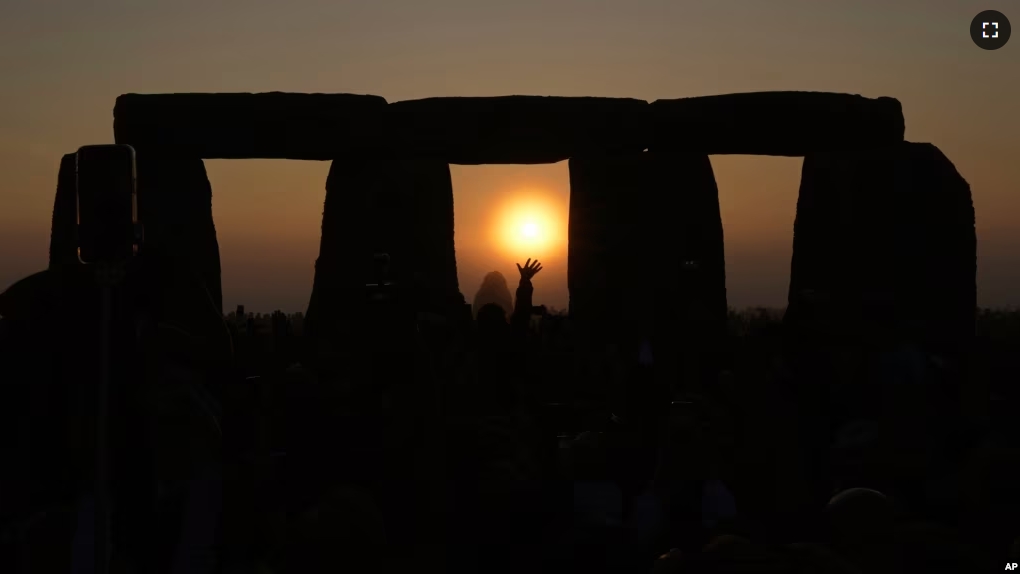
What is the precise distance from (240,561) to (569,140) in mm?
11938

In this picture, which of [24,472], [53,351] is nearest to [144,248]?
[53,351]

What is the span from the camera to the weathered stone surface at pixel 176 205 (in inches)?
661

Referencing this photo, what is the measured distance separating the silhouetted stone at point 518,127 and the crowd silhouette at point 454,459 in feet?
17.6

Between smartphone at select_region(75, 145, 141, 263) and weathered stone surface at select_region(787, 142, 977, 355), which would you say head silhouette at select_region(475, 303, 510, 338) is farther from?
weathered stone surface at select_region(787, 142, 977, 355)

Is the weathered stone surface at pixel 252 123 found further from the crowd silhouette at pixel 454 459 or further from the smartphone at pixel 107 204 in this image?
the smartphone at pixel 107 204

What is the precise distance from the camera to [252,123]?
656 inches

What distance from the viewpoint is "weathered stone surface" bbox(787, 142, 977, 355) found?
53.7 ft

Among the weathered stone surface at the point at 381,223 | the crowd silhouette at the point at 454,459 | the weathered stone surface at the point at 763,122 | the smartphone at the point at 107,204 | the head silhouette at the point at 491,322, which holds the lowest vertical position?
the crowd silhouette at the point at 454,459

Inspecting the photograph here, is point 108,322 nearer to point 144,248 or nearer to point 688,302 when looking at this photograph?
point 144,248

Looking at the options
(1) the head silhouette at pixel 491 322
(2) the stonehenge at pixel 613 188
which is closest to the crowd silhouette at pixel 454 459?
(1) the head silhouette at pixel 491 322

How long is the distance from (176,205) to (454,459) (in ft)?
34.3

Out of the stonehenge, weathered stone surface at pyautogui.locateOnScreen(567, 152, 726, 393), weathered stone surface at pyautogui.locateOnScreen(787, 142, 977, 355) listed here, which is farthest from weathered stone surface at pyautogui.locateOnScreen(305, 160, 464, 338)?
weathered stone surface at pyautogui.locateOnScreen(787, 142, 977, 355)

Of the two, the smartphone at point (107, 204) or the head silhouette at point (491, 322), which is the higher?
the smartphone at point (107, 204)

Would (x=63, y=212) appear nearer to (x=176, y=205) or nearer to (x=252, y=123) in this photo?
(x=176, y=205)
